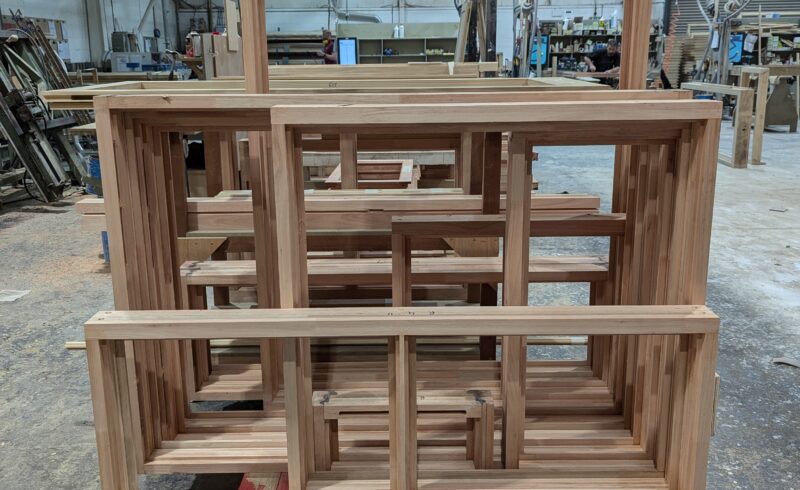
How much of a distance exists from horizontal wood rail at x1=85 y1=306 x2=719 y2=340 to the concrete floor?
0.86m

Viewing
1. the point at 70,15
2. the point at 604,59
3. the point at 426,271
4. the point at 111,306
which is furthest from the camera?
the point at 604,59

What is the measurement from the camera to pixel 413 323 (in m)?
1.18

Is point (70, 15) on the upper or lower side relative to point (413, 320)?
upper

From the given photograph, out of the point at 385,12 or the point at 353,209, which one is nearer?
the point at 353,209

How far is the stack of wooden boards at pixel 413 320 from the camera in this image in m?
1.19

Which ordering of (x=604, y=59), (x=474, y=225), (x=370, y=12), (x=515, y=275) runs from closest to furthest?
(x=515, y=275)
(x=474, y=225)
(x=604, y=59)
(x=370, y=12)

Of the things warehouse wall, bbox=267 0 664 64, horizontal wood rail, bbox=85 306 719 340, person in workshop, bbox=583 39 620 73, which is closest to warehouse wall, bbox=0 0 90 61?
warehouse wall, bbox=267 0 664 64

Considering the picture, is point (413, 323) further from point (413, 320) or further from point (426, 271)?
point (426, 271)

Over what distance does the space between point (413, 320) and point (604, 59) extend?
12585 mm

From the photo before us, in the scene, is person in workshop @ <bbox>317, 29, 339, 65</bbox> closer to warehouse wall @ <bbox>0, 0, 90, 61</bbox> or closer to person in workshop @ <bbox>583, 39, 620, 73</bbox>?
warehouse wall @ <bbox>0, 0, 90, 61</bbox>

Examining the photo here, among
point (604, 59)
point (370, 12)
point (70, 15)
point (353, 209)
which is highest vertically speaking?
point (370, 12)

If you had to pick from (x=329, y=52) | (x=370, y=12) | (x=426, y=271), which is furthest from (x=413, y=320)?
(x=370, y=12)

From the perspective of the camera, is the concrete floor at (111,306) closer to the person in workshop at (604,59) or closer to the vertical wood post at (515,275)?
the vertical wood post at (515,275)

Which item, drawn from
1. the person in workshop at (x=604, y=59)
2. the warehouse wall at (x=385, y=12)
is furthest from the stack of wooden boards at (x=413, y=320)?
the warehouse wall at (x=385, y=12)
